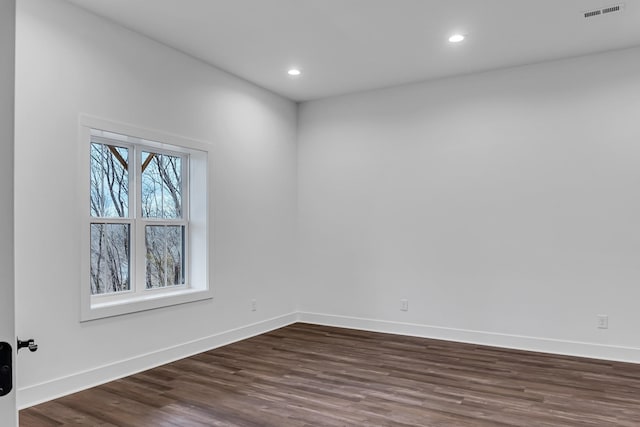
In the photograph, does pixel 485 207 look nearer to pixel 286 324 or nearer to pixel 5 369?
pixel 286 324

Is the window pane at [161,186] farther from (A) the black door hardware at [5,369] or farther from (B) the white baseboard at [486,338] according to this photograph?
(A) the black door hardware at [5,369]

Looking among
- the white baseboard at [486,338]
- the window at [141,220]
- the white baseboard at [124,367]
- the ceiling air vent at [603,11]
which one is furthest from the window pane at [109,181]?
the ceiling air vent at [603,11]

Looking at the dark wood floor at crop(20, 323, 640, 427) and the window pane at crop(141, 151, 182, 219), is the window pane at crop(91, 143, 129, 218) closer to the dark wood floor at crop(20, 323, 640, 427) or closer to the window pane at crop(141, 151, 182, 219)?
the window pane at crop(141, 151, 182, 219)

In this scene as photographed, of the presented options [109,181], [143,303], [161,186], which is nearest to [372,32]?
[161,186]

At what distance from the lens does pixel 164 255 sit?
428 centimetres

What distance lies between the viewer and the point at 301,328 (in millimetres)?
5363

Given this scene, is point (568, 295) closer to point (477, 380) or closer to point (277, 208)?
point (477, 380)

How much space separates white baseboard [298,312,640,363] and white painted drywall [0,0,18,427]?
457cm

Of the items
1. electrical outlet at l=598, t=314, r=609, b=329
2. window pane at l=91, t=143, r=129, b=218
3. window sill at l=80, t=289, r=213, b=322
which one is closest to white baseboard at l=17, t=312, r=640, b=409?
electrical outlet at l=598, t=314, r=609, b=329

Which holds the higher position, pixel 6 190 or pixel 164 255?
pixel 6 190

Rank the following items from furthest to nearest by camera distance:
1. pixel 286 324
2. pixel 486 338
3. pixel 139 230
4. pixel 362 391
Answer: pixel 286 324
pixel 486 338
pixel 139 230
pixel 362 391

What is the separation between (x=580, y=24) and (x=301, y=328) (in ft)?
13.7

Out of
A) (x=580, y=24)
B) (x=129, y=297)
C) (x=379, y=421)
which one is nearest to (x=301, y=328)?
(x=129, y=297)

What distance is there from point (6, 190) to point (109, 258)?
→ 128 inches
